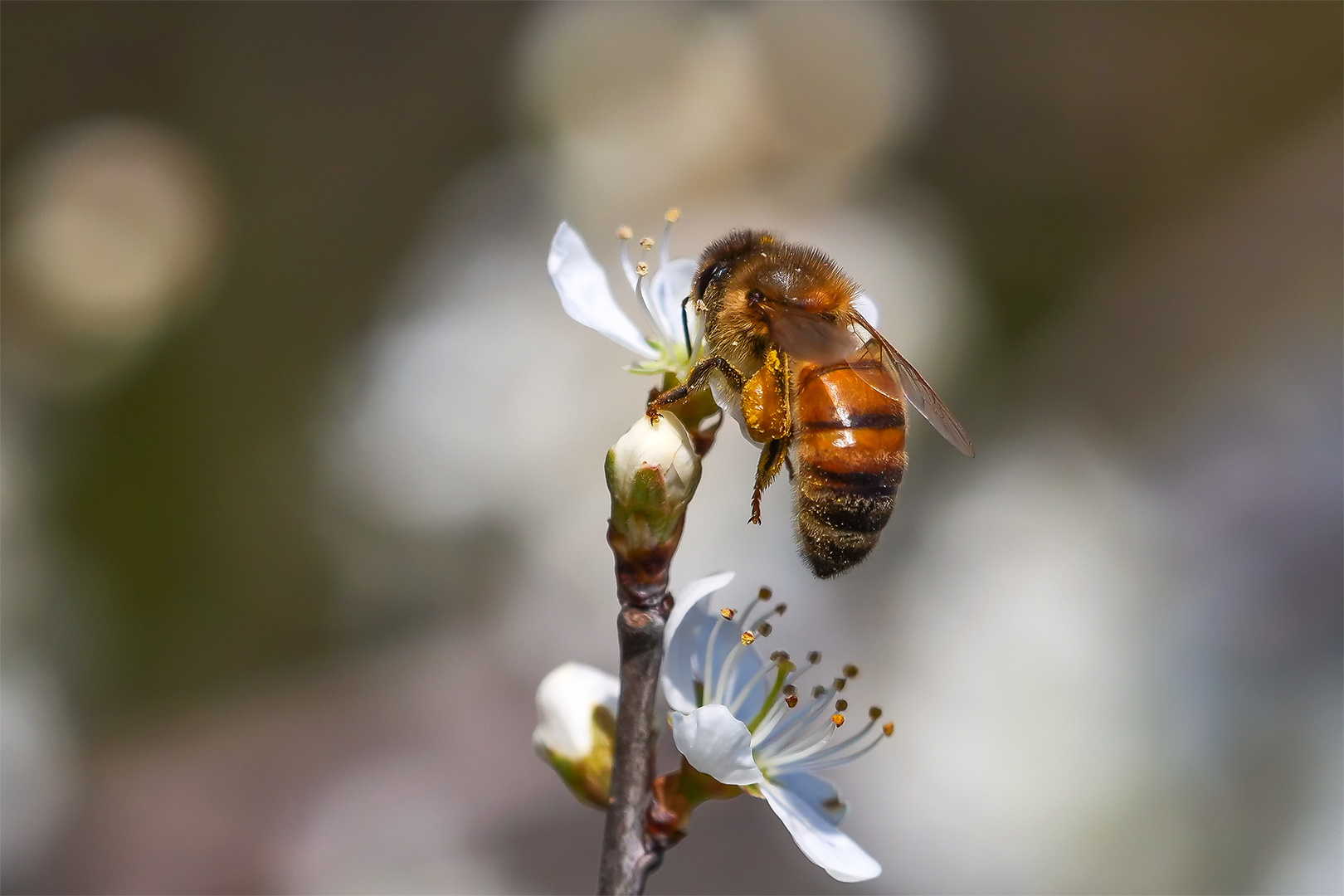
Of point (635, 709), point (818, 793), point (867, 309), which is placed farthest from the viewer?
point (867, 309)

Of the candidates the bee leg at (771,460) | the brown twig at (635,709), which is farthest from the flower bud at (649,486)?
the bee leg at (771,460)

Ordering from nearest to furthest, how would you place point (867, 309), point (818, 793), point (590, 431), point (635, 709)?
point (635, 709) < point (818, 793) < point (867, 309) < point (590, 431)

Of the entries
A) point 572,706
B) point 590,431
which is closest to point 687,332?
point 572,706

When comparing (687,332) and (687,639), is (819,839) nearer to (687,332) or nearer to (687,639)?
(687,639)

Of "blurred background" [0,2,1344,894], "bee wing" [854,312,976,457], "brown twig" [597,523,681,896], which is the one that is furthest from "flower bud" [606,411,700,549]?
"blurred background" [0,2,1344,894]

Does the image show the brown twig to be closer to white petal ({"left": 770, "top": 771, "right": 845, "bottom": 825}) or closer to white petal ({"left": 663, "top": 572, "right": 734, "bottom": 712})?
white petal ({"left": 663, "top": 572, "right": 734, "bottom": 712})

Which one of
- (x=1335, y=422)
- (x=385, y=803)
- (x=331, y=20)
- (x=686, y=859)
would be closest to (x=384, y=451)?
(x=385, y=803)

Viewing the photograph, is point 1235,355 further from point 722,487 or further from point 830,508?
point 830,508
